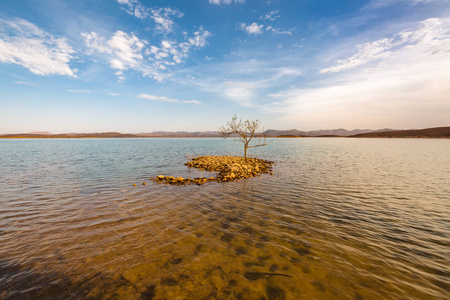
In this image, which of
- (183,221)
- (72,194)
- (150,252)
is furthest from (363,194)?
(72,194)

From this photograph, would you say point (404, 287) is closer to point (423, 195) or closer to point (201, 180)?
point (423, 195)

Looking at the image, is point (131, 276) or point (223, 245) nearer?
point (131, 276)

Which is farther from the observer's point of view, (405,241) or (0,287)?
(405,241)

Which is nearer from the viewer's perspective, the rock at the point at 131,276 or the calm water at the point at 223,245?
the calm water at the point at 223,245

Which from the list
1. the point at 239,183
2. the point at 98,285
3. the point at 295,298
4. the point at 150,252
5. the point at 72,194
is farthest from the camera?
the point at 239,183

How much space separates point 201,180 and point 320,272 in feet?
47.4

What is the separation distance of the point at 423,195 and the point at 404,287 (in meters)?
14.0

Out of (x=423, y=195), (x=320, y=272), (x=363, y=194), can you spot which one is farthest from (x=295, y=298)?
(x=423, y=195)

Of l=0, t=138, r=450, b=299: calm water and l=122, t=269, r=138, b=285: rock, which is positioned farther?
l=122, t=269, r=138, b=285: rock

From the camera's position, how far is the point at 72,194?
14.2 metres

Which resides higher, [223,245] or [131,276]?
[131,276]

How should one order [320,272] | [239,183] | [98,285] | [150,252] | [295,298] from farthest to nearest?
[239,183] < [150,252] < [320,272] < [98,285] < [295,298]

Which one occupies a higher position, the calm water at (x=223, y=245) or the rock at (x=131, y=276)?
the rock at (x=131, y=276)

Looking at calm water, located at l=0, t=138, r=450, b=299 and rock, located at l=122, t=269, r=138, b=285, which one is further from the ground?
rock, located at l=122, t=269, r=138, b=285
